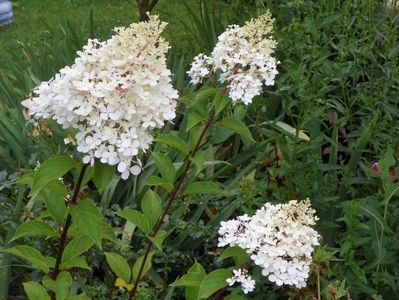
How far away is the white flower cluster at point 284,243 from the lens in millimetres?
1813

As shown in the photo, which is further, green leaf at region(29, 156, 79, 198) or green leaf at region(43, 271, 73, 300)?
green leaf at region(43, 271, 73, 300)

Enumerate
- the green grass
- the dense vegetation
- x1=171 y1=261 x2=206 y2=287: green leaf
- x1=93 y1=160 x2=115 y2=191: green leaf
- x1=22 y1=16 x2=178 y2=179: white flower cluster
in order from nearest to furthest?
x1=22 y1=16 x2=178 y2=179: white flower cluster < x1=93 y1=160 x2=115 y2=191: green leaf < x1=171 y1=261 x2=206 y2=287: green leaf < the dense vegetation < the green grass

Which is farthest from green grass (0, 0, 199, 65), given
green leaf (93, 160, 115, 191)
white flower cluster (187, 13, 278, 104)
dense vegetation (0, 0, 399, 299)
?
green leaf (93, 160, 115, 191)

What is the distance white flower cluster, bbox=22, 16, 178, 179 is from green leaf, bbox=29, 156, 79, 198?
0.10 metres

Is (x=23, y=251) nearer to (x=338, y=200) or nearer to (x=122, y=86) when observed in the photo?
(x=122, y=86)

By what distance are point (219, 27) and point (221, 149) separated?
123cm

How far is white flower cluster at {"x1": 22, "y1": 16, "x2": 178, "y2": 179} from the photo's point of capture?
162 centimetres

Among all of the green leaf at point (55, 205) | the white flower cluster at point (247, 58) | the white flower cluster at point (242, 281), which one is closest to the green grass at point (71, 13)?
the white flower cluster at point (247, 58)

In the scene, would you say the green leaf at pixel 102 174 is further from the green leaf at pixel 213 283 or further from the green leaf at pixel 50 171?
the green leaf at pixel 213 283

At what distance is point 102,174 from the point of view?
5.72 ft

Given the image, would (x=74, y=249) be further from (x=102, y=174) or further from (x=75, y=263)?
(x=102, y=174)

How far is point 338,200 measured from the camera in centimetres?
298

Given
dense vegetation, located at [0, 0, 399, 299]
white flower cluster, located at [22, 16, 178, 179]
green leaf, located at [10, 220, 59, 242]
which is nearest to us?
white flower cluster, located at [22, 16, 178, 179]

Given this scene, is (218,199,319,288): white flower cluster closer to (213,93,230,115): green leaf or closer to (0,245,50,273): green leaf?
(213,93,230,115): green leaf
